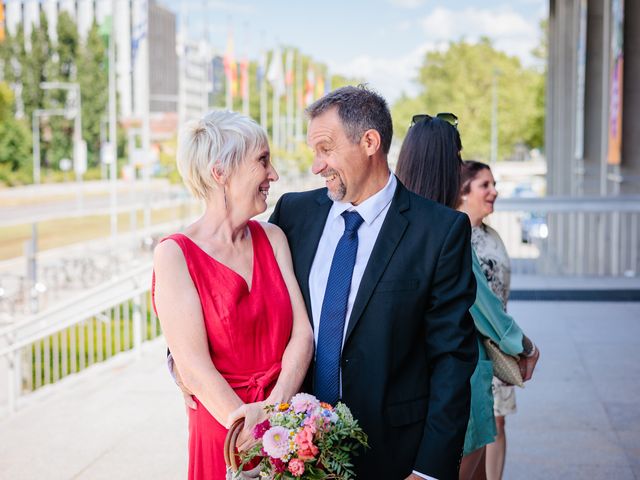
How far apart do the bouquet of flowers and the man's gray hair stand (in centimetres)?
82

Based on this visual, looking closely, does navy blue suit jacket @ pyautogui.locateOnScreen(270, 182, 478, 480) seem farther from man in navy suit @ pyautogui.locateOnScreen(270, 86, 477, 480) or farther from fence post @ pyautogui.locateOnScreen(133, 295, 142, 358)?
fence post @ pyautogui.locateOnScreen(133, 295, 142, 358)

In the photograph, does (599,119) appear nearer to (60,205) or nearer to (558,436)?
(558,436)

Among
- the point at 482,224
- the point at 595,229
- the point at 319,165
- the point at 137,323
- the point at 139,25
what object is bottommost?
the point at 137,323

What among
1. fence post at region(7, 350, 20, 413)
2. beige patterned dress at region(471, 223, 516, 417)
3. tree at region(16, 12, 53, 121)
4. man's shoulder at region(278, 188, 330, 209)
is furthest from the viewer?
tree at region(16, 12, 53, 121)

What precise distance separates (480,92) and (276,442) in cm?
6345

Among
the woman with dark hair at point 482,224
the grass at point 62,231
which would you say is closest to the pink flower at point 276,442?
the woman with dark hair at point 482,224

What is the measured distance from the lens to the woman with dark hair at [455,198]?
345 centimetres

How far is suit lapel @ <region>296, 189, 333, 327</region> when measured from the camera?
9.32 ft

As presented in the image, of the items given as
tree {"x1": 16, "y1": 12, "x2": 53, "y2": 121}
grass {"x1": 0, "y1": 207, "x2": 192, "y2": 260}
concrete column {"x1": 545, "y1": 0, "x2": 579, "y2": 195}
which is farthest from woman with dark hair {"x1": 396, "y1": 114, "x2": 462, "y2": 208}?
tree {"x1": 16, "y1": 12, "x2": 53, "y2": 121}

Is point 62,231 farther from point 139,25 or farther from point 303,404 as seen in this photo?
point 303,404

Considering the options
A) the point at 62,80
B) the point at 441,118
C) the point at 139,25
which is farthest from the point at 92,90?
the point at 441,118

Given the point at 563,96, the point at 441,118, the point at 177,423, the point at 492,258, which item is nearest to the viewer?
the point at 441,118

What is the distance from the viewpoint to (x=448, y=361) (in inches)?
107

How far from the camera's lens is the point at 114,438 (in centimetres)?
666
